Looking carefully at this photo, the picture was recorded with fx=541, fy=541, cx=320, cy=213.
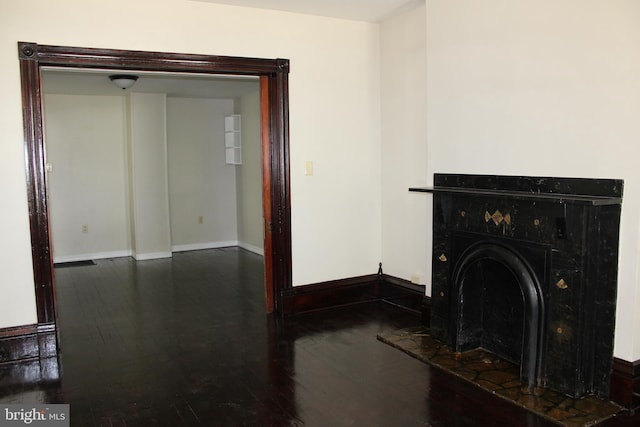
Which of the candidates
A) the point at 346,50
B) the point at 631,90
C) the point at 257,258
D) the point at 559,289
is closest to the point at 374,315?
the point at 559,289

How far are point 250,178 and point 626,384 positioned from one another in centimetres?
595

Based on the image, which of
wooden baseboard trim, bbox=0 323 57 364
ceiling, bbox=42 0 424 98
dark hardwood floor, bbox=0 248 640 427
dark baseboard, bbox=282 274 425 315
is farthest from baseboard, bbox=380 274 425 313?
wooden baseboard trim, bbox=0 323 57 364

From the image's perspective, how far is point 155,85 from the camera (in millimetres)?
6793

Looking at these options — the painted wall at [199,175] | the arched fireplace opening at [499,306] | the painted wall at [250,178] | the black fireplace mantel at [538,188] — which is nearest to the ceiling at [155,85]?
the painted wall at [250,178]

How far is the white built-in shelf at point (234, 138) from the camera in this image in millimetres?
8172

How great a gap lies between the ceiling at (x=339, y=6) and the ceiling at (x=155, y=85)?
145cm

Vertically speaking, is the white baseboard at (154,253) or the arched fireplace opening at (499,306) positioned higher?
the arched fireplace opening at (499,306)

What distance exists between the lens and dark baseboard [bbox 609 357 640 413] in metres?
2.85

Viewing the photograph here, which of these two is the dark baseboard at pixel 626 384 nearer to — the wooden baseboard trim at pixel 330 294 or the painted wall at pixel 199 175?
the wooden baseboard trim at pixel 330 294

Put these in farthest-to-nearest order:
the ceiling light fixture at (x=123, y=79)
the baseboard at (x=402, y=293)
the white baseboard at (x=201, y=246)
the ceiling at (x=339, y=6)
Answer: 1. the white baseboard at (x=201, y=246)
2. the ceiling light fixture at (x=123, y=79)
3. the baseboard at (x=402, y=293)
4. the ceiling at (x=339, y=6)

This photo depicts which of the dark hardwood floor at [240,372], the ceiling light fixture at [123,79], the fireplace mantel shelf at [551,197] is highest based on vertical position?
the ceiling light fixture at [123,79]

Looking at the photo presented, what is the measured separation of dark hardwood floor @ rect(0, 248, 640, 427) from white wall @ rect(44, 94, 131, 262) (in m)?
Result: 2.41

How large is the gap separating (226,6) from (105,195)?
451 centimetres

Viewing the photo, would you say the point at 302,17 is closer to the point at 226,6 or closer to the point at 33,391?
the point at 226,6
